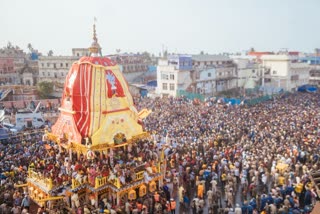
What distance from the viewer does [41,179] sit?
14.5 metres

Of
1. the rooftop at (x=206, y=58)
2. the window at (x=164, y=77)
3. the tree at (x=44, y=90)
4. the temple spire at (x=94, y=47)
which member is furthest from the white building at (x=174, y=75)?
the temple spire at (x=94, y=47)

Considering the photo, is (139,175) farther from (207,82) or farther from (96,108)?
(207,82)

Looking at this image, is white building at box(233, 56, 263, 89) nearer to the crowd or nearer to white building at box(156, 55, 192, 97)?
white building at box(156, 55, 192, 97)

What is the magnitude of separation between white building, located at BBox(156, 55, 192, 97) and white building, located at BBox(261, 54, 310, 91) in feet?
63.3

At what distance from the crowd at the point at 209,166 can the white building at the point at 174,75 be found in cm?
2117

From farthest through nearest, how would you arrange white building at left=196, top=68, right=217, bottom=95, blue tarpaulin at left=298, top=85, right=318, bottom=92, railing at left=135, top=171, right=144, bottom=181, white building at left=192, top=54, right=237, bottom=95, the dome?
blue tarpaulin at left=298, top=85, right=318, bottom=92 → white building at left=192, top=54, right=237, bottom=95 → white building at left=196, top=68, right=217, bottom=95 → the dome → railing at left=135, top=171, right=144, bottom=181

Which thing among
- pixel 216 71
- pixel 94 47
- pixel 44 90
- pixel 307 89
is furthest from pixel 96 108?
pixel 307 89

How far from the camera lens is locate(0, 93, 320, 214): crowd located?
46.1 feet

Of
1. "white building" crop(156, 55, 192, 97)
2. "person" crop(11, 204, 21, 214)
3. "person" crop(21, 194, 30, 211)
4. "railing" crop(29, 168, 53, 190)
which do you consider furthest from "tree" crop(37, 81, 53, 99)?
"person" crop(11, 204, 21, 214)

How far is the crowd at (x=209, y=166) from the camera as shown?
14062mm

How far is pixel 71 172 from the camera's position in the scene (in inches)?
586

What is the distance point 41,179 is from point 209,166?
28.2 feet

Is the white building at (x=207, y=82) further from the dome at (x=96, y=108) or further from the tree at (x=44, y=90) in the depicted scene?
the dome at (x=96, y=108)

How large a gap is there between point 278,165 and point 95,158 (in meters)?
9.69
